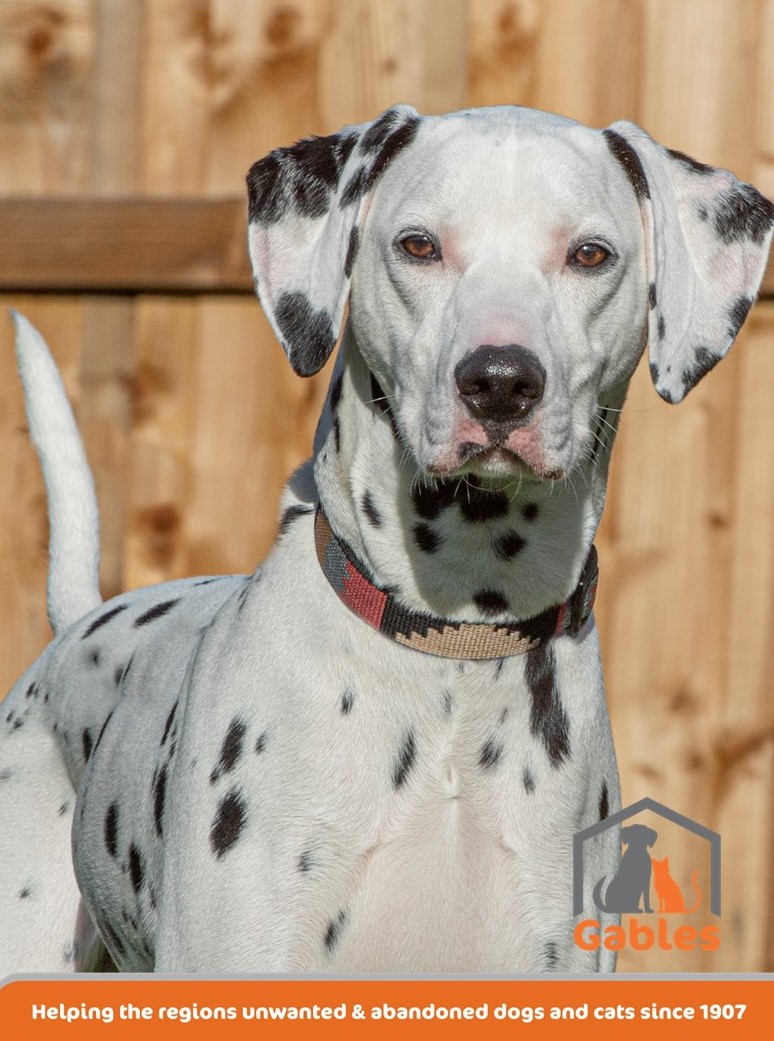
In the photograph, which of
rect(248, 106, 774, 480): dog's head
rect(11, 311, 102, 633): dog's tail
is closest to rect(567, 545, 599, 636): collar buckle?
rect(248, 106, 774, 480): dog's head

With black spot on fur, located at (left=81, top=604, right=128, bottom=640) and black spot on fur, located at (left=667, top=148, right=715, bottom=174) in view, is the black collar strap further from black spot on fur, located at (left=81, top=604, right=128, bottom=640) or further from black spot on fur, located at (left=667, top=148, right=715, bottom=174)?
black spot on fur, located at (left=81, top=604, right=128, bottom=640)

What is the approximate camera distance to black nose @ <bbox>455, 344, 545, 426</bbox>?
2682 mm

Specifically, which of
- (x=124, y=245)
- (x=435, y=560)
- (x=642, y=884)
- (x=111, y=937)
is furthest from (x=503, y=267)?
(x=124, y=245)

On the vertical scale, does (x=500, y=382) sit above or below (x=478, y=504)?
above

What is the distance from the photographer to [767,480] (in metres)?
5.28

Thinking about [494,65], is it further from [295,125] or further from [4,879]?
[4,879]

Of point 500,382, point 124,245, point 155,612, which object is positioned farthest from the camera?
point 124,245

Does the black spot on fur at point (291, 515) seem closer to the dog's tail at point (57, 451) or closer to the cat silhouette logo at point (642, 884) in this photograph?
the cat silhouette logo at point (642, 884)

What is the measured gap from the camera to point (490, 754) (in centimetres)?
301

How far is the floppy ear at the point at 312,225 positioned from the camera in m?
3.12

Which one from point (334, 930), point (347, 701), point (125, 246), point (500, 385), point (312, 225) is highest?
point (125, 246)

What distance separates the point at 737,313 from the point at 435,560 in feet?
2.55

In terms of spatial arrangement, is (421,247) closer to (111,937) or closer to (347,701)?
(347,701)
